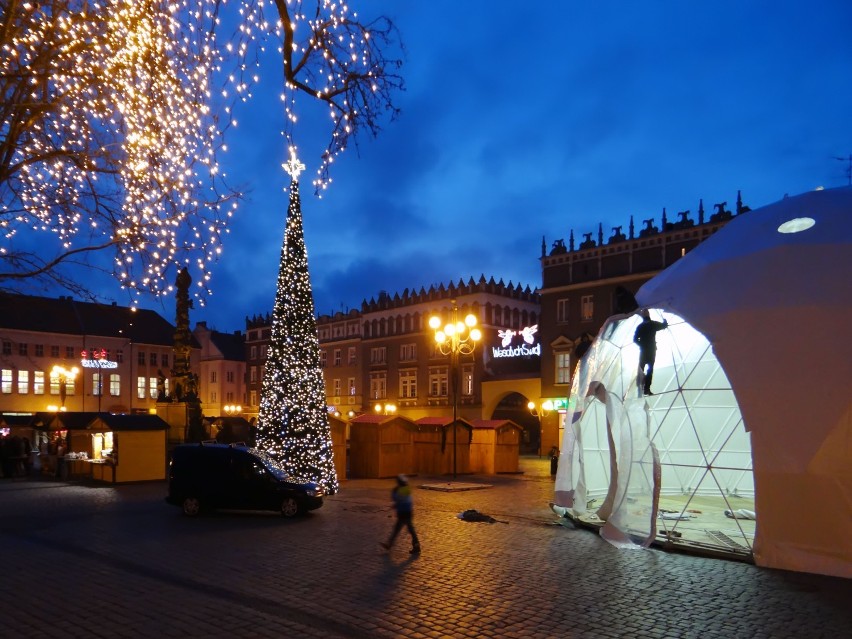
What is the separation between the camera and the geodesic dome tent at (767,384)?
1124 centimetres

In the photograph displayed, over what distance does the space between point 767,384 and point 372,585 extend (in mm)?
7212

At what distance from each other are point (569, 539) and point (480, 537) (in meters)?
1.68

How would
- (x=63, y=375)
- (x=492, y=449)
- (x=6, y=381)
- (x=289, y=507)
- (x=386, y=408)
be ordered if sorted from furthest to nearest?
(x=6, y=381) → (x=386, y=408) → (x=63, y=375) → (x=492, y=449) → (x=289, y=507)

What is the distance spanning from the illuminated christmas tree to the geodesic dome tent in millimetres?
7427

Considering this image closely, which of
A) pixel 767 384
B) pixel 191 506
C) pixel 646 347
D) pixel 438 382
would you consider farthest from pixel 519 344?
pixel 767 384

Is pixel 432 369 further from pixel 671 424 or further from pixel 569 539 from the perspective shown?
pixel 569 539

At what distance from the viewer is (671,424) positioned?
21.7 m

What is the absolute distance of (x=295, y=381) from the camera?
2039 centimetres

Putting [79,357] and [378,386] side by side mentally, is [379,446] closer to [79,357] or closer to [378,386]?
[378,386]

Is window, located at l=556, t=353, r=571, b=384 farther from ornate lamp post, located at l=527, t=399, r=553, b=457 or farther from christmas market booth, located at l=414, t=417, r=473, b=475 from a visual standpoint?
christmas market booth, located at l=414, t=417, r=473, b=475

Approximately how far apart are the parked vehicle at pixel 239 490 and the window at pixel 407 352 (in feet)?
128

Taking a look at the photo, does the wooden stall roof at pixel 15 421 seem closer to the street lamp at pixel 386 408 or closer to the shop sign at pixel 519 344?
the street lamp at pixel 386 408

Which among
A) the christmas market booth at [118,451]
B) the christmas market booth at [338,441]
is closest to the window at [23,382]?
the christmas market booth at [118,451]

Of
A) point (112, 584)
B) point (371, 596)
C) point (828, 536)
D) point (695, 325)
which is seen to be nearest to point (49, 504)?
point (112, 584)
